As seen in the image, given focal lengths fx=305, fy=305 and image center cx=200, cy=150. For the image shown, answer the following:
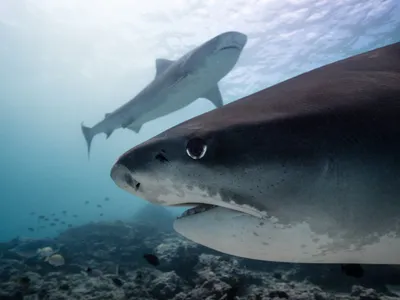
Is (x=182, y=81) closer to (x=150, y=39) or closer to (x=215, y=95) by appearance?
(x=215, y=95)

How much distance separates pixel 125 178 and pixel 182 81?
28.3 feet

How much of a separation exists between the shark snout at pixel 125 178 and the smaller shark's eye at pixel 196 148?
324 millimetres

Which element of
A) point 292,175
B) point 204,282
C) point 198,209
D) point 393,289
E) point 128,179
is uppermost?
point 292,175

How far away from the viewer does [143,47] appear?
28422 millimetres

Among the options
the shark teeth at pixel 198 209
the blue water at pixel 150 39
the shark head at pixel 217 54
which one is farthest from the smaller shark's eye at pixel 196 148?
the blue water at pixel 150 39

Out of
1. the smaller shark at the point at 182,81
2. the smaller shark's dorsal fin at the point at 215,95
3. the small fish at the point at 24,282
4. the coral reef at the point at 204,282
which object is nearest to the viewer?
the coral reef at the point at 204,282

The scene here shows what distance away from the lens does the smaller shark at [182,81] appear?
8.86 metres

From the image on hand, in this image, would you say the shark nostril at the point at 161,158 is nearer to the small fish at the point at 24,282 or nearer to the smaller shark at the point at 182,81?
the smaller shark at the point at 182,81

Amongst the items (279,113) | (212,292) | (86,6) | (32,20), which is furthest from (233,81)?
(279,113)

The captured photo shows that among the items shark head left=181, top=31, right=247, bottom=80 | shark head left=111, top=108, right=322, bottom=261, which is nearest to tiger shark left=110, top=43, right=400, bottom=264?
shark head left=111, top=108, right=322, bottom=261

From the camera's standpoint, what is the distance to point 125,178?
1.63 metres

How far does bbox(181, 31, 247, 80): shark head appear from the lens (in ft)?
28.2

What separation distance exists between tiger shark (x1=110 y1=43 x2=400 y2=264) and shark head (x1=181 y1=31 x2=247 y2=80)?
7443 mm

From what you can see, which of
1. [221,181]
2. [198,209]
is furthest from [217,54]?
[221,181]
